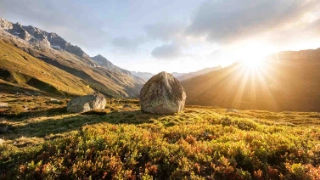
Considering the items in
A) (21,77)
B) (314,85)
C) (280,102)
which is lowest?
(280,102)

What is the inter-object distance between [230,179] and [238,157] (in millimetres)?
1906

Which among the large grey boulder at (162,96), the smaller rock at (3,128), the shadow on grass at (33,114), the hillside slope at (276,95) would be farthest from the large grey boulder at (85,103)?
the hillside slope at (276,95)

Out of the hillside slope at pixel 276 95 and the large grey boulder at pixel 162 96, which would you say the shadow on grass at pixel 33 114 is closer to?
the large grey boulder at pixel 162 96

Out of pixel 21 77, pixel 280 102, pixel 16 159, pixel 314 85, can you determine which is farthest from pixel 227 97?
pixel 16 159

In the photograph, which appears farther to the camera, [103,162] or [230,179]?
[103,162]

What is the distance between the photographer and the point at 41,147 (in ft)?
32.3

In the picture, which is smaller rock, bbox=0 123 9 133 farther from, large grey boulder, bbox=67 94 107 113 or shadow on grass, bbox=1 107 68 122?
large grey boulder, bbox=67 94 107 113

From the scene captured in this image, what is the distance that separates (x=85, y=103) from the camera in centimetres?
4012

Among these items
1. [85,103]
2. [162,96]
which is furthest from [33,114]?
[162,96]

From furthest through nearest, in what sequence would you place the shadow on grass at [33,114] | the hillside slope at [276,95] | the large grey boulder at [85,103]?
1. the hillside slope at [276,95]
2. the large grey boulder at [85,103]
3. the shadow on grass at [33,114]

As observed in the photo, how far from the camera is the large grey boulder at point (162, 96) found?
3331cm

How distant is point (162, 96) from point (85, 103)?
17.5m

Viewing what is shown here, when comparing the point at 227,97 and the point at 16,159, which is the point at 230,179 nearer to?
the point at 16,159

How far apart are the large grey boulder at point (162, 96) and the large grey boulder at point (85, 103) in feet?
41.8
